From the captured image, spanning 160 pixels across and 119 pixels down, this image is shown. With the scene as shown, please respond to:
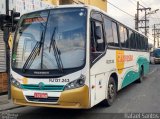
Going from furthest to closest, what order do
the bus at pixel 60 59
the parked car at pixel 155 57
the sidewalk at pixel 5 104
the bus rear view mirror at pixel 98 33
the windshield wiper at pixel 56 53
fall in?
the parked car at pixel 155 57, the sidewalk at pixel 5 104, the bus rear view mirror at pixel 98 33, the windshield wiper at pixel 56 53, the bus at pixel 60 59

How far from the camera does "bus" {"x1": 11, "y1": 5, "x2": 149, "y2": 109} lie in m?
7.80

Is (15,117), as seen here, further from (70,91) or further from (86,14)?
(86,14)

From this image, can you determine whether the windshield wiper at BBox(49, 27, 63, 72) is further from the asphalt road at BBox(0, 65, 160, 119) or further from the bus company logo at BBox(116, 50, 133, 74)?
the bus company logo at BBox(116, 50, 133, 74)

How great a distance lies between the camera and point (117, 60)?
1124 centimetres

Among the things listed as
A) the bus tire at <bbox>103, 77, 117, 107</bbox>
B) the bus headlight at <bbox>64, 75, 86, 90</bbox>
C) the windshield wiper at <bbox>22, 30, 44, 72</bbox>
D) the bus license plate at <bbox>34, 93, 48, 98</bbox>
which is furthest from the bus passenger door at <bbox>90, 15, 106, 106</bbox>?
the windshield wiper at <bbox>22, 30, 44, 72</bbox>

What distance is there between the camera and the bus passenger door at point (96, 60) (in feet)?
27.0

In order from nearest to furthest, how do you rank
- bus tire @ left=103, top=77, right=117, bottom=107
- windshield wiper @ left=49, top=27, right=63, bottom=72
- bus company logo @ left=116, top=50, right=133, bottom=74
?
windshield wiper @ left=49, top=27, right=63, bottom=72, bus tire @ left=103, top=77, right=117, bottom=107, bus company logo @ left=116, top=50, right=133, bottom=74

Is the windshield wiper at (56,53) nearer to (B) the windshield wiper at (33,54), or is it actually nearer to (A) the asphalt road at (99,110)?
(B) the windshield wiper at (33,54)

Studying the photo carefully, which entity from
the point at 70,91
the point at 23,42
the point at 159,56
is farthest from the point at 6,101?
the point at 159,56

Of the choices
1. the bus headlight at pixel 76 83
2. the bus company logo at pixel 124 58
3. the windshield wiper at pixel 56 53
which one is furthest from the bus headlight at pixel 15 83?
the bus company logo at pixel 124 58

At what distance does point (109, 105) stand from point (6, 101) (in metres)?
3.83

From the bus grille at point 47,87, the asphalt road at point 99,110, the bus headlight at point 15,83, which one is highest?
the bus headlight at point 15,83

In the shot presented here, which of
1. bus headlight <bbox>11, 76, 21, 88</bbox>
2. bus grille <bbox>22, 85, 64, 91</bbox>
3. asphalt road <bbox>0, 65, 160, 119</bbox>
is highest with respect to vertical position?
bus headlight <bbox>11, 76, 21, 88</bbox>

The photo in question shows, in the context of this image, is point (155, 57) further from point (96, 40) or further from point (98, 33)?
point (96, 40)
